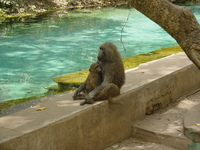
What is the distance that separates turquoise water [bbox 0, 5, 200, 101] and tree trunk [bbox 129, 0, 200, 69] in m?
5.33

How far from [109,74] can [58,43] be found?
482 inches

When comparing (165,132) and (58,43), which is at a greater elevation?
(165,132)

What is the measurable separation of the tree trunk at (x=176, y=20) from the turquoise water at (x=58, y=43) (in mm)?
5329

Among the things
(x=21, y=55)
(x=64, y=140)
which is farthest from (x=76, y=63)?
(x=64, y=140)

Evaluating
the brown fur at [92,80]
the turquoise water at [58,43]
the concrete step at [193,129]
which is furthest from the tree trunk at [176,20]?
the turquoise water at [58,43]

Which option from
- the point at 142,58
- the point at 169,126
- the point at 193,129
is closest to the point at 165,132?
the point at 169,126

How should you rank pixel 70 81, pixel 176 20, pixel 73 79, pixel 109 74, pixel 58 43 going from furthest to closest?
pixel 58 43 → pixel 73 79 → pixel 70 81 → pixel 109 74 → pixel 176 20

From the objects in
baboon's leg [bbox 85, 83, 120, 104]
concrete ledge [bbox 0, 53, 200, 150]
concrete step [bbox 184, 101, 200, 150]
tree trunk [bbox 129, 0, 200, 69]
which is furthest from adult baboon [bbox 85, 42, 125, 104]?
concrete step [bbox 184, 101, 200, 150]

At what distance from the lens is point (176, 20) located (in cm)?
517

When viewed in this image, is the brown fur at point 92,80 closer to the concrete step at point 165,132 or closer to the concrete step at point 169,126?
the concrete step at point 165,132

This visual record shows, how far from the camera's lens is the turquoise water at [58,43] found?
11.9 meters

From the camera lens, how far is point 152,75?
7105mm

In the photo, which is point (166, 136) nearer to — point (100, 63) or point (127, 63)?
point (100, 63)

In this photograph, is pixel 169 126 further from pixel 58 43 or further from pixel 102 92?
pixel 58 43
